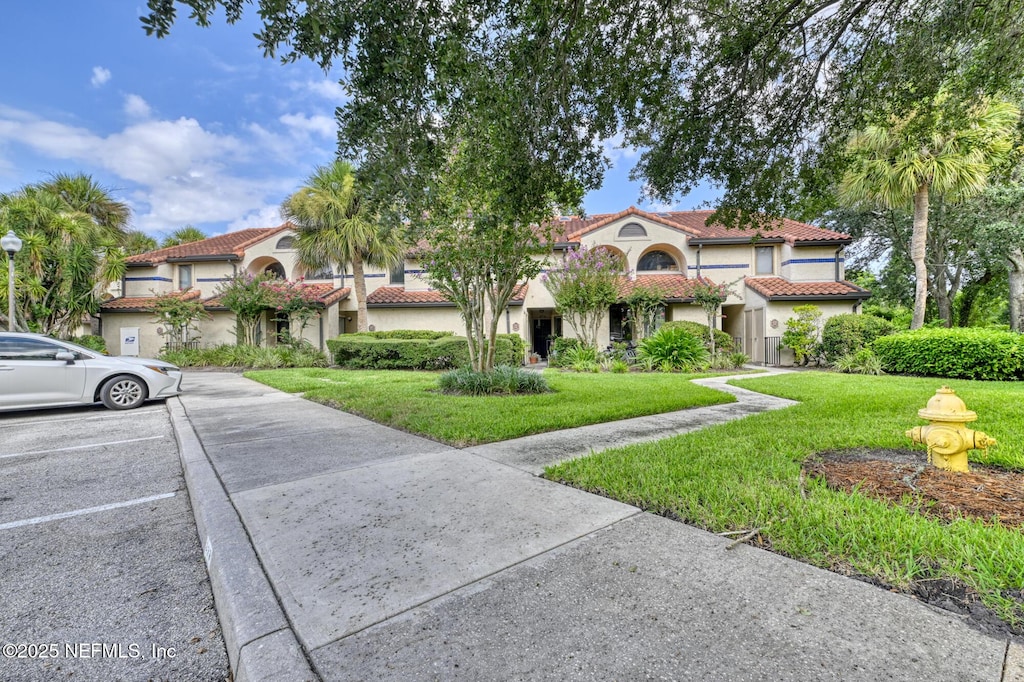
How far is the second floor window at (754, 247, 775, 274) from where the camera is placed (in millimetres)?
19219

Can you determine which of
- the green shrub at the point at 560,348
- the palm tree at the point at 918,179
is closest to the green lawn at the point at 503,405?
the green shrub at the point at 560,348

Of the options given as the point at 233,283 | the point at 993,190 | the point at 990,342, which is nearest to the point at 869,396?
the point at 990,342

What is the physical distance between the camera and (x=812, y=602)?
1944 millimetres

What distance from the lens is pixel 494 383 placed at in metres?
8.58

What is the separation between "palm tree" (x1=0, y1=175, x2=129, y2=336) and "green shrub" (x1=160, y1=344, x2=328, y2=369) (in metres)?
3.79

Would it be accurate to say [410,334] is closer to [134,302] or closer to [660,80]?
[134,302]

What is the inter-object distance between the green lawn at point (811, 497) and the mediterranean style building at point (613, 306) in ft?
39.9

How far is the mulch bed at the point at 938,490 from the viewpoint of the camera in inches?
75.7

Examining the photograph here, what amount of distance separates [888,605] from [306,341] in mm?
18960

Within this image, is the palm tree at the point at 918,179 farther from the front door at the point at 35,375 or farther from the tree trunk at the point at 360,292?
the front door at the point at 35,375

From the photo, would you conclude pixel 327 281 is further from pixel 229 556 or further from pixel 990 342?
pixel 990 342

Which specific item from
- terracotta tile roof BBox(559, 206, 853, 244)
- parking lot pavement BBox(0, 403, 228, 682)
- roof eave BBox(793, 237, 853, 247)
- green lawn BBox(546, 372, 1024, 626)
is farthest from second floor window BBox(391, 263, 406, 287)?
green lawn BBox(546, 372, 1024, 626)

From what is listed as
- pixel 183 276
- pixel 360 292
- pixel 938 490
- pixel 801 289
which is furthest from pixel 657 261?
pixel 183 276

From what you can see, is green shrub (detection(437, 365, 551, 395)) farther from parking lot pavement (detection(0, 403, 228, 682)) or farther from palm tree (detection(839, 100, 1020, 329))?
palm tree (detection(839, 100, 1020, 329))
